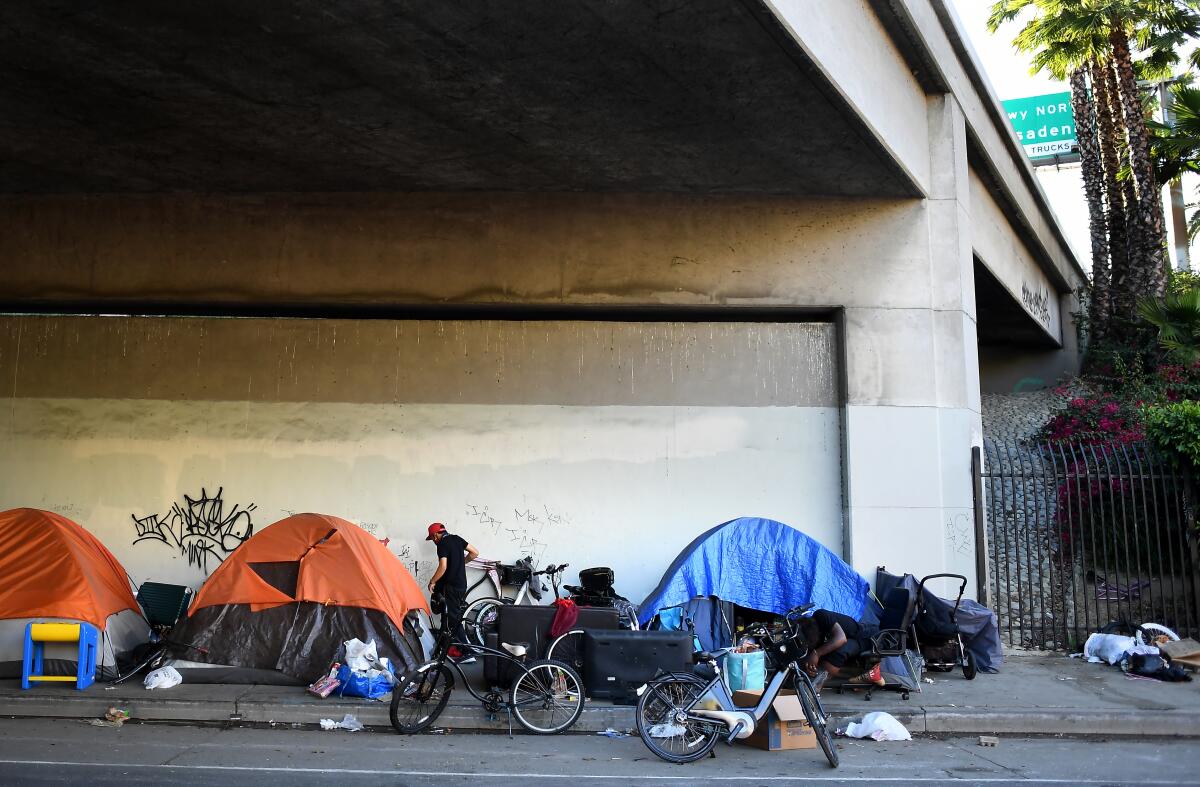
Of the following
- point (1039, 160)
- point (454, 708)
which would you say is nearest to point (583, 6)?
point (454, 708)

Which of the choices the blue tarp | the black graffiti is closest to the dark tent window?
the blue tarp

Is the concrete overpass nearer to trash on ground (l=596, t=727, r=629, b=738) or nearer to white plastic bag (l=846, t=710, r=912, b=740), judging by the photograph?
trash on ground (l=596, t=727, r=629, b=738)

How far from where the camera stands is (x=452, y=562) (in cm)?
1116

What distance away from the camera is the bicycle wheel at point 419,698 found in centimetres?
837

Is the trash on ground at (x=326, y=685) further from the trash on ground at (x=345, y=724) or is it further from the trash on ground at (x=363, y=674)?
the trash on ground at (x=345, y=724)

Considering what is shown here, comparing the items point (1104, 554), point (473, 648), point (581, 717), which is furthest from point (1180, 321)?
point (473, 648)

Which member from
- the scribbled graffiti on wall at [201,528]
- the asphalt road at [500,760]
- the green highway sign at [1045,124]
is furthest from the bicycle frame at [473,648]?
the green highway sign at [1045,124]

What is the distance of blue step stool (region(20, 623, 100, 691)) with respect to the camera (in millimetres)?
9201

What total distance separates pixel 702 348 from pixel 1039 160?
44958 millimetres

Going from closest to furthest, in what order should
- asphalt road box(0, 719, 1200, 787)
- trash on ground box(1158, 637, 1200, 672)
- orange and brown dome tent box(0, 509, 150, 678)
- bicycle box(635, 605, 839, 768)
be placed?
asphalt road box(0, 719, 1200, 787) → bicycle box(635, 605, 839, 768) → orange and brown dome tent box(0, 509, 150, 678) → trash on ground box(1158, 637, 1200, 672)

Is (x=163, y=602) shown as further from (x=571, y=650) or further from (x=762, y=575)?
(x=762, y=575)

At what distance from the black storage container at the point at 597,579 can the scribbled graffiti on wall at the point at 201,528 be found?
4.56 meters

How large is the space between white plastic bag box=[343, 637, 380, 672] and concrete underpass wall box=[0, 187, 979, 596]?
2.92m

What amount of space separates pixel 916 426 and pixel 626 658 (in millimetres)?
5365
